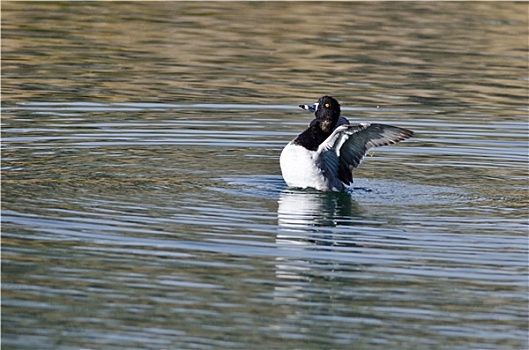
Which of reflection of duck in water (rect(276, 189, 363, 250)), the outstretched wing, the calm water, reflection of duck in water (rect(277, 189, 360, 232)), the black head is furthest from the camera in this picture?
the black head

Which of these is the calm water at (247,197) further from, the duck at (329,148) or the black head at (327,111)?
the black head at (327,111)

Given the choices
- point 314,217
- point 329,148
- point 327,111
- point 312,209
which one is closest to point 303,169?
point 329,148

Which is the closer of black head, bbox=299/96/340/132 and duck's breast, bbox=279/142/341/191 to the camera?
duck's breast, bbox=279/142/341/191

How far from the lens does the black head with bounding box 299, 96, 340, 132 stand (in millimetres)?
13828

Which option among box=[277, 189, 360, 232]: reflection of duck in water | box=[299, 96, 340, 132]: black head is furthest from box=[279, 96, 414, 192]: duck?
box=[277, 189, 360, 232]: reflection of duck in water

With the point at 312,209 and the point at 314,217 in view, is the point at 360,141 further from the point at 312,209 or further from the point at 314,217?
the point at 314,217

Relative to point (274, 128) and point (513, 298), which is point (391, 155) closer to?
point (274, 128)

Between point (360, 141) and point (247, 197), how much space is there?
1.58 meters

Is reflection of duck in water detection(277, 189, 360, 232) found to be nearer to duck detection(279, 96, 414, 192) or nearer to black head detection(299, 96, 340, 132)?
duck detection(279, 96, 414, 192)

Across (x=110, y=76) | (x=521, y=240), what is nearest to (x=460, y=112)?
(x=110, y=76)

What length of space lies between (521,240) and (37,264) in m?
4.35

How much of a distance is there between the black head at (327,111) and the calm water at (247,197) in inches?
30.3

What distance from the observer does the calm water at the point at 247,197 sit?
8609 millimetres

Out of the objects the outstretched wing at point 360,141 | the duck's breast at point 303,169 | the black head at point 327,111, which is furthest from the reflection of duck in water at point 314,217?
the black head at point 327,111
